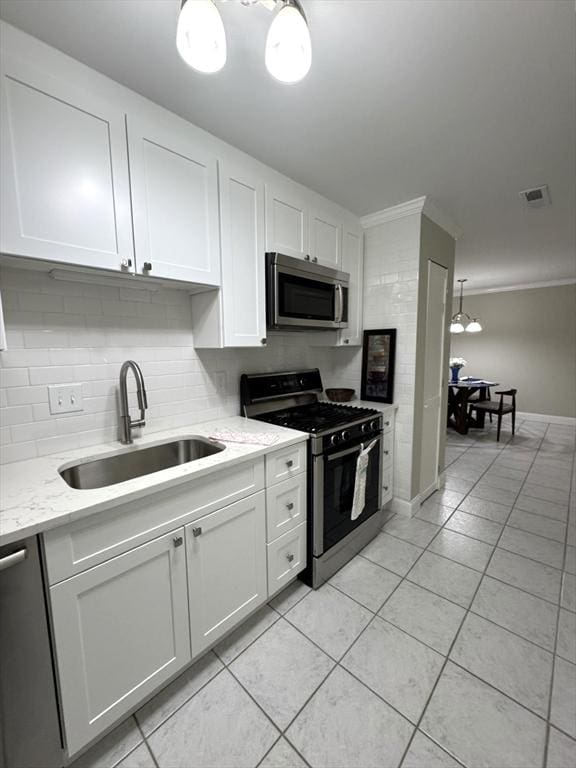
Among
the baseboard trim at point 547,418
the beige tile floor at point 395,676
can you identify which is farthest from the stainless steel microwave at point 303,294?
the baseboard trim at point 547,418

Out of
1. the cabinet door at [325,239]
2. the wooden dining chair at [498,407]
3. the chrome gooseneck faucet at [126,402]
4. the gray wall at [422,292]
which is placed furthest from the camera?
the wooden dining chair at [498,407]

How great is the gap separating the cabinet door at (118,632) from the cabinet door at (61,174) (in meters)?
1.14

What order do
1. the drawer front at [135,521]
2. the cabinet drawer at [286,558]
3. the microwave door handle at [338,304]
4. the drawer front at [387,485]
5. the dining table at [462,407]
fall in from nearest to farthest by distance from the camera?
the drawer front at [135,521] → the cabinet drawer at [286,558] → the microwave door handle at [338,304] → the drawer front at [387,485] → the dining table at [462,407]

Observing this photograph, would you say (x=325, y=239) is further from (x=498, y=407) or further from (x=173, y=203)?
(x=498, y=407)

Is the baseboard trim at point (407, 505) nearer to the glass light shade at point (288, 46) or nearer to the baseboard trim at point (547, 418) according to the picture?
the glass light shade at point (288, 46)

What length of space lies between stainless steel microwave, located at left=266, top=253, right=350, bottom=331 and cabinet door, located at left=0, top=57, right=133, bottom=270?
0.82 meters

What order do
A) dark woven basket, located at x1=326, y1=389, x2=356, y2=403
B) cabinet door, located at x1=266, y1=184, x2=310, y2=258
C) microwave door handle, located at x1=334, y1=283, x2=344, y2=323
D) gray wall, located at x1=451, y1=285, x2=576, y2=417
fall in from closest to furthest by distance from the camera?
cabinet door, located at x1=266, y1=184, x2=310, y2=258 → microwave door handle, located at x1=334, y1=283, x2=344, y2=323 → dark woven basket, located at x1=326, y1=389, x2=356, y2=403 → gray wall, located at x1=451, y1=285, x2=576, y2=417

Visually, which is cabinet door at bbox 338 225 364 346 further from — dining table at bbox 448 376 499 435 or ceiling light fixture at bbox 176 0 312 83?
dining table at bbox 448 376 499 435

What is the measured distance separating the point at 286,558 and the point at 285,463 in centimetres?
55

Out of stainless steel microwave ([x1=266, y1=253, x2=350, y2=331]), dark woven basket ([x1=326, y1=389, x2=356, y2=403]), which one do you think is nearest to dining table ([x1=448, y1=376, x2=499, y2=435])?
dark woven basket ([x1=326, y1=389, x2=356, y2=403])

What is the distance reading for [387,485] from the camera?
263 centimetres

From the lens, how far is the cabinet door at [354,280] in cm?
254

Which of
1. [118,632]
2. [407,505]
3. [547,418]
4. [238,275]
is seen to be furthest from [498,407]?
[118,632]

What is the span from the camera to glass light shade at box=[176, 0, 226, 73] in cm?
86
